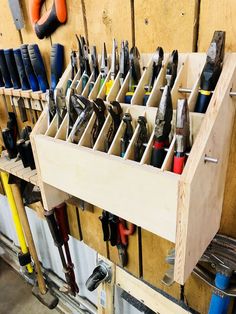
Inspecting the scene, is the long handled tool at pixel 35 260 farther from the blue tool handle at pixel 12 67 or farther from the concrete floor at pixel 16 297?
the blue tool handle at pixel 12 67

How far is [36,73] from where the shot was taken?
3.00 feet

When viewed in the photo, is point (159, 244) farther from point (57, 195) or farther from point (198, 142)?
point (198, 142)

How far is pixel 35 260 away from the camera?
4.86 ft

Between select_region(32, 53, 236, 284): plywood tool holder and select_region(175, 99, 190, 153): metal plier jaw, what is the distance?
0.02m

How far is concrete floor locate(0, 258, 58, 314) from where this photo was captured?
160 cm

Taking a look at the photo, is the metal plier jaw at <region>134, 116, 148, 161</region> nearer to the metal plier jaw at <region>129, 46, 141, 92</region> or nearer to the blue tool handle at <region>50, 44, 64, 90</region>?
the metal plier jaw at <region>129, 46, 141, 92</region>

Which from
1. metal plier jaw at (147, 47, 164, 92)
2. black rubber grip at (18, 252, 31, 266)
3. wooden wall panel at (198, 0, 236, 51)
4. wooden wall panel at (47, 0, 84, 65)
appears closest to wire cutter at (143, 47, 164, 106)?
metal plier jaw at (147, 47, 164, 92)

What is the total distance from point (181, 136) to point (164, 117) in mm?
45

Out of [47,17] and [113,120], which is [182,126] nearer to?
[113,120]

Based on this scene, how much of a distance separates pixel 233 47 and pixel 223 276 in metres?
0.53

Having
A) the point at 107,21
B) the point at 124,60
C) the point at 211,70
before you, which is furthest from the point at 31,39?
the point at 211,70

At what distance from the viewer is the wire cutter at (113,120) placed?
1.85ft

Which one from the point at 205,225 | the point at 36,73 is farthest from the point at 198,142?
the point at 36,73

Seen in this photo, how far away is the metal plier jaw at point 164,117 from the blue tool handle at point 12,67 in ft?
2.35
